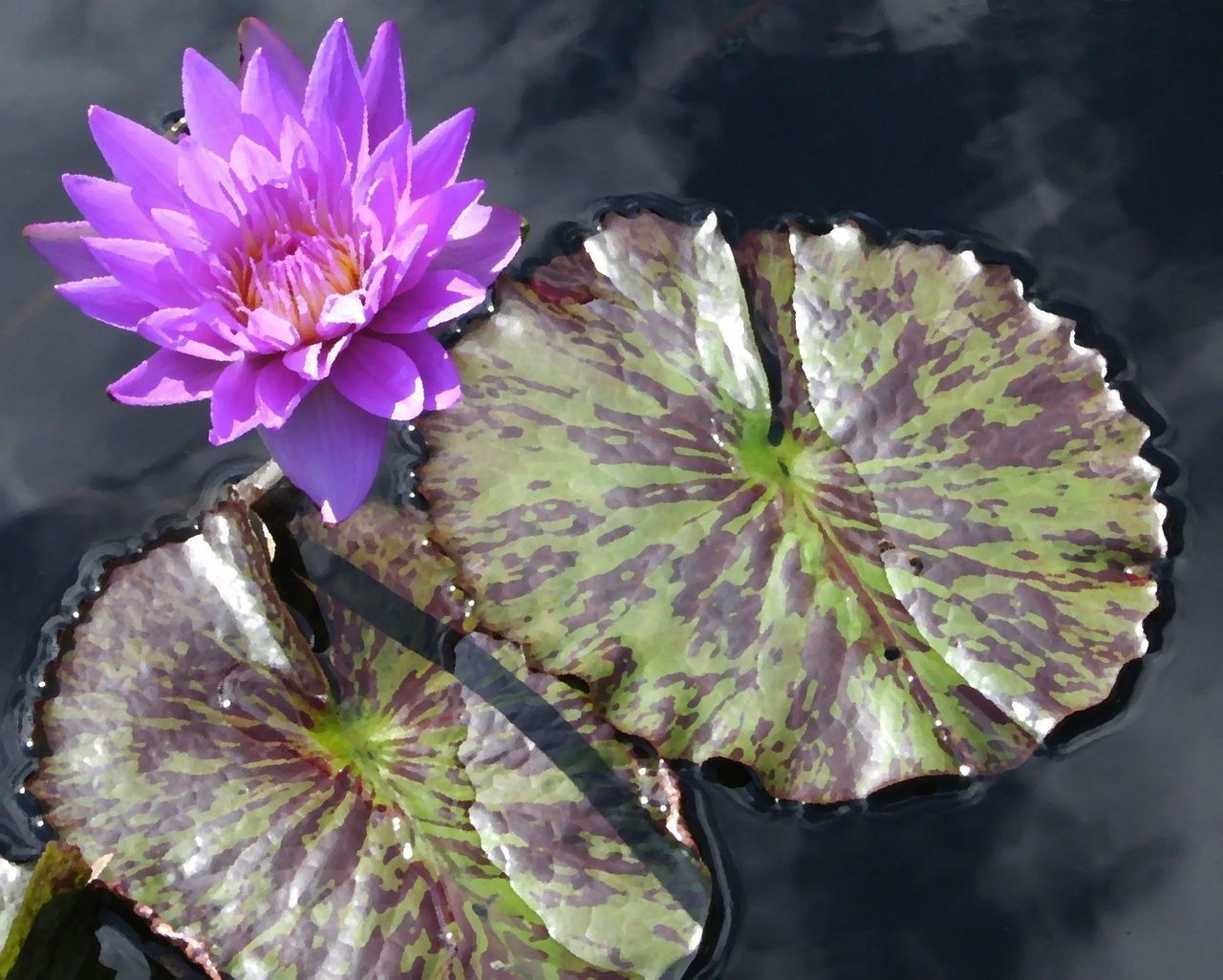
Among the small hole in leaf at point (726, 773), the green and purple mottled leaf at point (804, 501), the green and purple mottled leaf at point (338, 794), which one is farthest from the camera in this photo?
the small hole in leaf at point (726, 773)

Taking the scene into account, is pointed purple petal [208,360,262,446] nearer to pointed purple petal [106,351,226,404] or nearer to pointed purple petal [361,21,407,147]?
pointed purple petal [106,351,226,404]

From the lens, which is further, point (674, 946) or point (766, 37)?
point (766, 37)

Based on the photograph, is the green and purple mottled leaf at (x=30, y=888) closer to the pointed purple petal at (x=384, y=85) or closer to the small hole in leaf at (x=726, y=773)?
the small hole in leaf at (x=726, y=773)

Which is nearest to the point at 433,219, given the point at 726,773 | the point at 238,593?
the point at 238,593

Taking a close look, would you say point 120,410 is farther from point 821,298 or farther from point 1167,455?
point 1167,455

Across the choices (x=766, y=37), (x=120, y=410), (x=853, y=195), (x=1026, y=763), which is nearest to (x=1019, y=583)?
(x=1026, y=763)

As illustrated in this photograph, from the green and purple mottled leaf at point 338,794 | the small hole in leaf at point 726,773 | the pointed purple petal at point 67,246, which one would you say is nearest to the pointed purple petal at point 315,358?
the pointed purple petal at point 67,246
